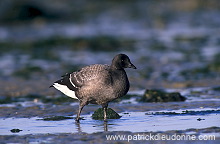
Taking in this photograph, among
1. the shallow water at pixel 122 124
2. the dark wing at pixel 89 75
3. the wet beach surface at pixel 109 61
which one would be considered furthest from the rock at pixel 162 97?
the dark wing at pixel 89 75

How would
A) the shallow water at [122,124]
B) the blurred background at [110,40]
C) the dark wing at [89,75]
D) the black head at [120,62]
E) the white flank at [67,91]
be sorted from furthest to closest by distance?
1. the blurred background at [110,40]
2. the white flank at [67,91]
3. the black head at [120,62]
4. the dark wing at [89,75]
5. the shallow water at [122,124]

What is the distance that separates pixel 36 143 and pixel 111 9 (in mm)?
40947

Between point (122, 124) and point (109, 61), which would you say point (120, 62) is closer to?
point (122, 124)

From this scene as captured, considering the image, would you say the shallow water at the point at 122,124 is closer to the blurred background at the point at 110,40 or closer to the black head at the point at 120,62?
the black head at the point at 120,62

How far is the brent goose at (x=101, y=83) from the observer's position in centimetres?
1362

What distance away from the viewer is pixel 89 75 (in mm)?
13961

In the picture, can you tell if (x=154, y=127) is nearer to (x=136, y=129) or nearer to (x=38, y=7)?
(x=136, y=129)

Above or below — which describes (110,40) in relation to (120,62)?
above

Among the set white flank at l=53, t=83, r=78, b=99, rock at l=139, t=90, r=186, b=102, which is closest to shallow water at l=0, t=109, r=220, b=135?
white flank at l=53, t=83, r=78, b=99

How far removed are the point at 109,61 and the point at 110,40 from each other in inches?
272

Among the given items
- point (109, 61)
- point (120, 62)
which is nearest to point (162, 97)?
point (120, 62)

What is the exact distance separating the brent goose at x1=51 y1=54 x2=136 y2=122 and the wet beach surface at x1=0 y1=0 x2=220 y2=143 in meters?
0.59

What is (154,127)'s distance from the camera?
12289 mm

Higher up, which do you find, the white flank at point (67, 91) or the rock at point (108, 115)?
the white flank at point (67, 91)
